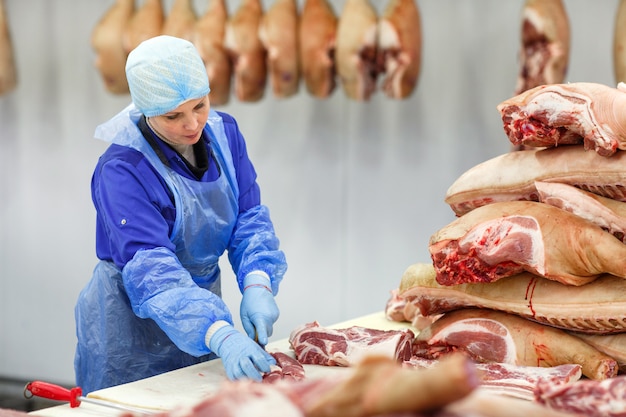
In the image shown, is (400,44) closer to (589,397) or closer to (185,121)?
(185,121)

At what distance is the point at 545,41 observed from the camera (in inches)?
155

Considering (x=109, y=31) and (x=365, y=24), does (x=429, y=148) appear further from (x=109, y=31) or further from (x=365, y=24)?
(x=109, y=31)

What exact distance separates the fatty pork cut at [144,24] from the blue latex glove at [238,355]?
111 inches

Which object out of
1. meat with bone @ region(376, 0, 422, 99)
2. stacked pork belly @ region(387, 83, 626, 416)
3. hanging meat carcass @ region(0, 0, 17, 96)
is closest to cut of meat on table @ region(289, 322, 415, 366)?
stacked pork belly @ region(387, 83, 626, 416)

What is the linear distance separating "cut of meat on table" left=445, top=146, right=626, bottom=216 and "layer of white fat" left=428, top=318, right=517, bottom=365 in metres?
0.32

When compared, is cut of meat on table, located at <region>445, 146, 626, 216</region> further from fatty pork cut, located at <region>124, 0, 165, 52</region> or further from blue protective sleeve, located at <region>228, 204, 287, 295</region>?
fatty pork cut, located at <region>124, 0, 165, 52</region>

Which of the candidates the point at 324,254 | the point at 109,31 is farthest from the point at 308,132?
the point at 109,31

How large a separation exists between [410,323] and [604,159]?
1.05 metres

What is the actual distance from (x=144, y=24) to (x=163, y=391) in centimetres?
300

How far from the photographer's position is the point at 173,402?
2062 millimetres

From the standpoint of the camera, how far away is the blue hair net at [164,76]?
97.5 inches

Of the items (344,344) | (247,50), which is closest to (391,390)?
(344,344)

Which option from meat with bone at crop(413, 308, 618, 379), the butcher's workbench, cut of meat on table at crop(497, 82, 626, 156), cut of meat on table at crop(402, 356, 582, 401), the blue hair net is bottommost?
the butcher's workbench

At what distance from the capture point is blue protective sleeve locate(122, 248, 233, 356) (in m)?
2.24
